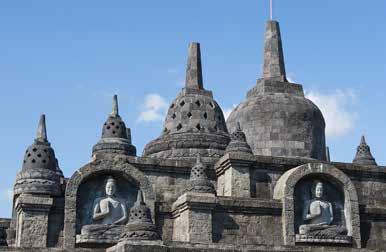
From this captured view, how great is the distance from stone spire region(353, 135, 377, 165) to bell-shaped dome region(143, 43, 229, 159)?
4487 millimetres

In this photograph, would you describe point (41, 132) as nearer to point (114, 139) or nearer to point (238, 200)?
point (114, 139)

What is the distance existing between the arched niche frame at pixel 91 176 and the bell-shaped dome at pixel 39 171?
0.62 m

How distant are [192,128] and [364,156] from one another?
5.90 m

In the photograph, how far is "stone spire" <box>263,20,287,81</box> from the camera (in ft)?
104

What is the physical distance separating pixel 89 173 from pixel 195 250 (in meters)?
5.10

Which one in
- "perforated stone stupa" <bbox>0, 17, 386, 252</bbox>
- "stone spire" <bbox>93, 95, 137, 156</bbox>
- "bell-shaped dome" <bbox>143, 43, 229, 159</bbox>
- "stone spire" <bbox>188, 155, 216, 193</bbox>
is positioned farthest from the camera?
"bell-shaped dome" <bbox>143, 43, 229, 159</bbox>

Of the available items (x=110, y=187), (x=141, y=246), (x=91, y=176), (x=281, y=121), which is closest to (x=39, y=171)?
(x=91, y=176)

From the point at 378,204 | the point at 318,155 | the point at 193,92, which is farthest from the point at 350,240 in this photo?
the point at 193,92

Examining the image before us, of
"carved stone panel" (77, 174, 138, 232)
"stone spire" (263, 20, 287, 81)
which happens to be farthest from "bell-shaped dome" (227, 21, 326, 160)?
"carved stone panel" (77, 174, 138, 232)

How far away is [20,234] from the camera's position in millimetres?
22953

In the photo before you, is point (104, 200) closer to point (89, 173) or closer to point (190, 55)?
point (89, 173)

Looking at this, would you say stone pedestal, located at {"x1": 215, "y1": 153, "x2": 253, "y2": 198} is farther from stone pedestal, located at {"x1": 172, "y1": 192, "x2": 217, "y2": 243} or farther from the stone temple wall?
stone pedestal, located at {"x1": 172, "y1": 192, "x2": 217, "y2": 243}

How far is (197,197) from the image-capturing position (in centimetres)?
2292

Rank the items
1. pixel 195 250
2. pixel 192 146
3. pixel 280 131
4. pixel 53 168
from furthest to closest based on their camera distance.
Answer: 1. pixel 280 131
2. pixel 192 146
3. pixel 53 168
4. pixel 195 250
